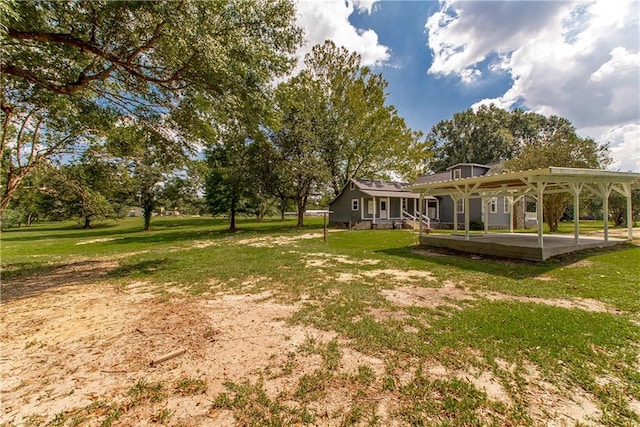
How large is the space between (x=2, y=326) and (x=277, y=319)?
14.2ft

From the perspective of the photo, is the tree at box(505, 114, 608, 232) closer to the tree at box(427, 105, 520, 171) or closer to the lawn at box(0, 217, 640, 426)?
the lawn at box(0, 217, 640, 426)

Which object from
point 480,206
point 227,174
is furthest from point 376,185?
point 227,174

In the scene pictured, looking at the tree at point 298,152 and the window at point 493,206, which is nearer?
the tree at point 298,152

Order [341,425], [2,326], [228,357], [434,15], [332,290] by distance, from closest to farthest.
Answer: [341,425]
[228,357]
[2,326]
[332,290]
[434,15]

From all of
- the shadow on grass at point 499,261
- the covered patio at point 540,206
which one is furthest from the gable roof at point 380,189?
the shadow on grass at point 499,261

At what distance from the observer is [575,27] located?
8.31 meters

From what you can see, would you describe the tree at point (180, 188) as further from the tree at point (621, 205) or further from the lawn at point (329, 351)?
the tree at point (621, 205)

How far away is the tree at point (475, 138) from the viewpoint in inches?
1501

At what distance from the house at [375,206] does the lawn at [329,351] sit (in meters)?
14.9

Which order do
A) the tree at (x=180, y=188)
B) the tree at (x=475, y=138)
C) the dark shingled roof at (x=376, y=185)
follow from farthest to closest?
the tree at (x=475, y=138) → the tree at (x=180, y=188) → the dark shingled roof at (x=376, y=185)

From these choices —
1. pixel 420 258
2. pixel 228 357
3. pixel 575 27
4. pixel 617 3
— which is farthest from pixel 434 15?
pixel 228 357

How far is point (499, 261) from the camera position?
320 inches

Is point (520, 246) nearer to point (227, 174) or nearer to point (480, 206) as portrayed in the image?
point (480, 206)

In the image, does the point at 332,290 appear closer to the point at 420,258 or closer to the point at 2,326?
the point at 420,258
